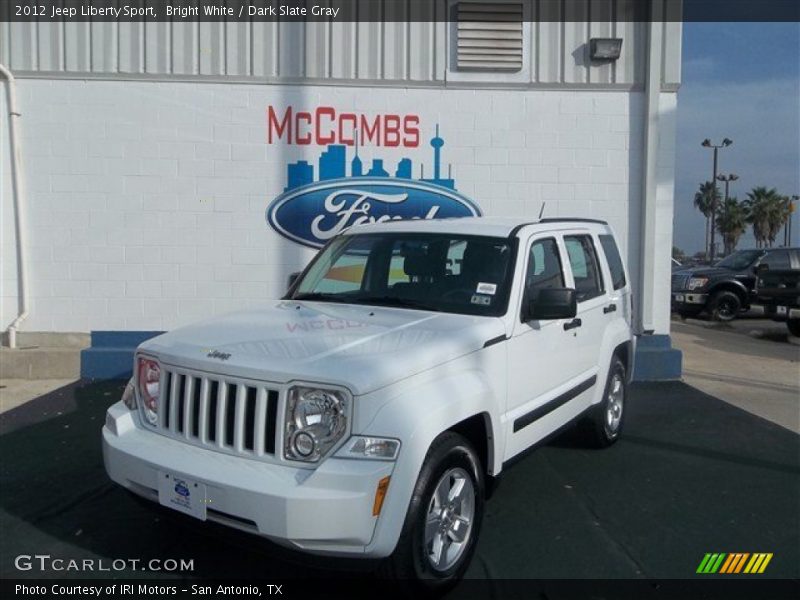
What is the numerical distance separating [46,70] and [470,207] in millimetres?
5103

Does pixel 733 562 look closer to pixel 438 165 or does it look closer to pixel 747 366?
pixel 438 165

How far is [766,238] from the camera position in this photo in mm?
62250

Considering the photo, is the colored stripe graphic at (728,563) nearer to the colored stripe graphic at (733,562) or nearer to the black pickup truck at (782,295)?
the colored stripe graphic at (733,562)

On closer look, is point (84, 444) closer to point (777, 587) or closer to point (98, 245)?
point (98, 245)

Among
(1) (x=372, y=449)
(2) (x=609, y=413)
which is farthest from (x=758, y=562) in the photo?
(1) (x=372, y=449)

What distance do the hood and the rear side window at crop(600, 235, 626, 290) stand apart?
2.32 meters

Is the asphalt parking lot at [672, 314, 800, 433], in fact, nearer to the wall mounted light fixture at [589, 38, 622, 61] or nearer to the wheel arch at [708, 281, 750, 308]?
the wheel arch at [708, 281, 750, 308]

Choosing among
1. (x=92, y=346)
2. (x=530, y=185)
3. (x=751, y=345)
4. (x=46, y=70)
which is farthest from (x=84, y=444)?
(x=751, y=345)

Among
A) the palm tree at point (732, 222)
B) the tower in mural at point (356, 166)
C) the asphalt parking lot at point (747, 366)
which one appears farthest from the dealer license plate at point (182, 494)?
the palm tree at point (732, 222)

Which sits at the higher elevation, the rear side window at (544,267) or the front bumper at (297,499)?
the rear side window at (544,267)

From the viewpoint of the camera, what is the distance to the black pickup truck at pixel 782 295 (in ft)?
44.5

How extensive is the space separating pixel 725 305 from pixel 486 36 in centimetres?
1023

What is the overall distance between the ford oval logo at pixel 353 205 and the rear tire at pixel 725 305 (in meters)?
9.57

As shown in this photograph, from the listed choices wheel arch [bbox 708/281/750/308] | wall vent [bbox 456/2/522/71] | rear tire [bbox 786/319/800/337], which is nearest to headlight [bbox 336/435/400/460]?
wall vent [bbox 456/2/522/71]
